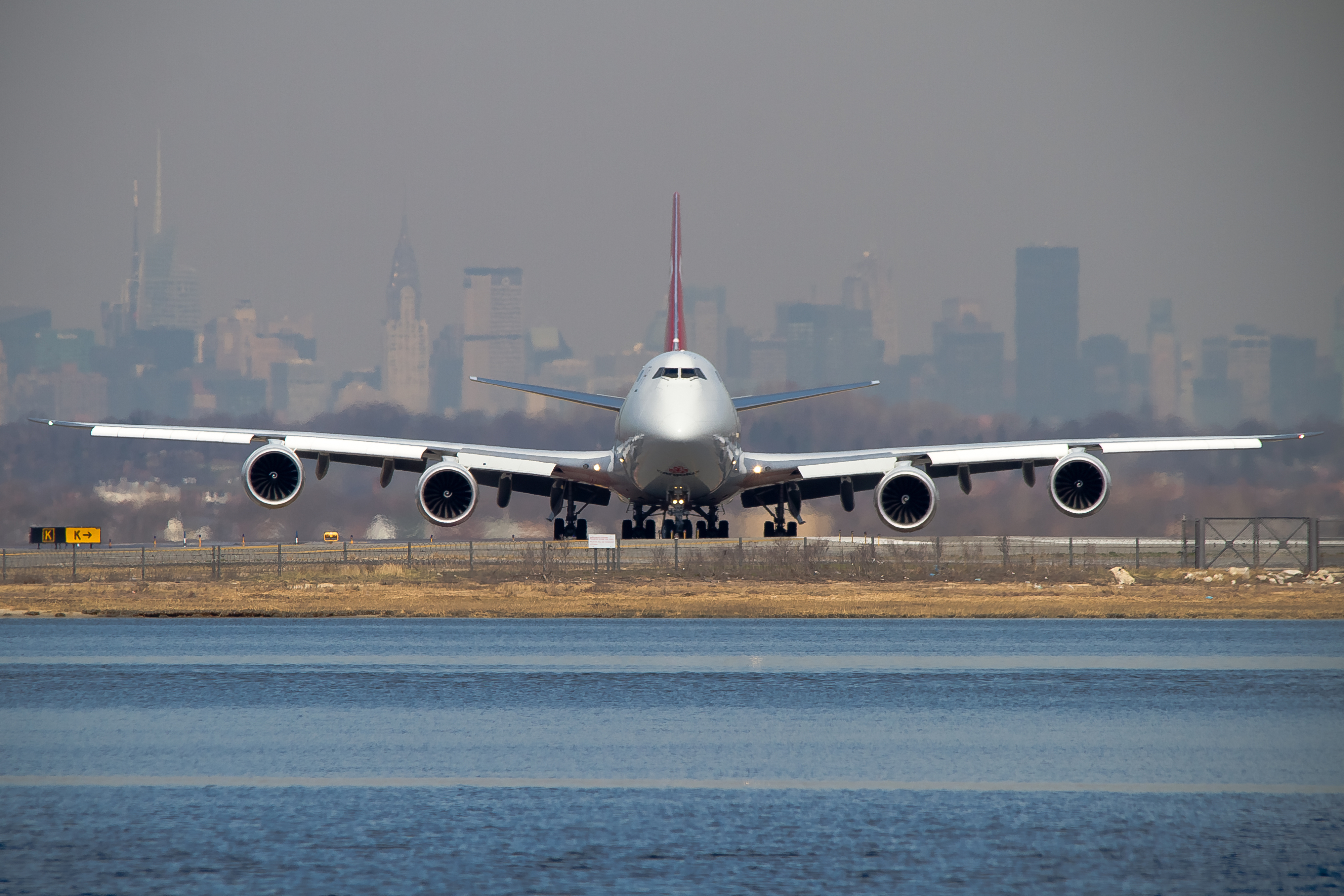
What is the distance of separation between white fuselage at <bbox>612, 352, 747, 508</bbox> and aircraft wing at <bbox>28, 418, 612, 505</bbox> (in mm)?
2378

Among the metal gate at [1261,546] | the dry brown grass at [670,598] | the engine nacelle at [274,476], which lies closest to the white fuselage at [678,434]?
the dry brown grass at [670,598]

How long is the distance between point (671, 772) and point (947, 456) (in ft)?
109

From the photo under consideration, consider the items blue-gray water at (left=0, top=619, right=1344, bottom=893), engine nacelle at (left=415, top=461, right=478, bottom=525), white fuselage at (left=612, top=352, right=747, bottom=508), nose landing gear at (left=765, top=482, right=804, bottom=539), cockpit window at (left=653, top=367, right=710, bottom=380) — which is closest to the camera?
blue-gray water at (left=0, top=619, right=1344, bottom=893)

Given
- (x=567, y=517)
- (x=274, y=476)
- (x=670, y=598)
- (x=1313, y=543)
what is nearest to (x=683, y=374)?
(x=670, y=598)

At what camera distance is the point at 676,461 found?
4344cm

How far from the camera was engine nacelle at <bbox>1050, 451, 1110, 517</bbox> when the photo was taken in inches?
1820

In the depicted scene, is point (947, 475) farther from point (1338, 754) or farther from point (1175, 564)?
point (1338, 754)

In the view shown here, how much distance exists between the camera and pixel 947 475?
170ft

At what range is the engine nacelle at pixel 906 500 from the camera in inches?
1821

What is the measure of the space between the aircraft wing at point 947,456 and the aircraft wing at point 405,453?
5436 mm

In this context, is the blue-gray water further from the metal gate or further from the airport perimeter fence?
the metal gate

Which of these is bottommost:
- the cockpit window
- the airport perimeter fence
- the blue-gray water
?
the blue-gray water

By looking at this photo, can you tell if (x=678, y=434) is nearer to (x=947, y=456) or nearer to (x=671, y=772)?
(x=947, y=456)

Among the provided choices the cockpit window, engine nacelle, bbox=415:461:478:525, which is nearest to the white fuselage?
the cockpit window
